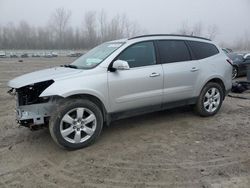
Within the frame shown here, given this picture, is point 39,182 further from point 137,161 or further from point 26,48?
point 26,48

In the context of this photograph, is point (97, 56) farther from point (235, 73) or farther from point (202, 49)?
point (235, 73)

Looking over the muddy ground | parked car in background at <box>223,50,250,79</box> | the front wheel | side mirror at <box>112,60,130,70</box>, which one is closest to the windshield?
side mirror at <box>112,60,130,70</box>

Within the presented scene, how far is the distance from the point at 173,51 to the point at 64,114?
8.23 ft

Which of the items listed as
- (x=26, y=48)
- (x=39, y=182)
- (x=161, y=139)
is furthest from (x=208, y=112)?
(x=26, y=48)

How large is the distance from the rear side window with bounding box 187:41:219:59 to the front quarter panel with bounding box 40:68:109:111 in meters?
2.20

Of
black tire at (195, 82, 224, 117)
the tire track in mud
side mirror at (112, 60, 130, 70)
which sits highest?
side mirror at (112, 60, 130, 70)

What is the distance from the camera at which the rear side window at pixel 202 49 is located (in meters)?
5.27

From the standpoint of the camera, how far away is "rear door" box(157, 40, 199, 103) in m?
4.75

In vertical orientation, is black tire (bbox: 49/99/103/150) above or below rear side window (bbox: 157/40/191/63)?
below

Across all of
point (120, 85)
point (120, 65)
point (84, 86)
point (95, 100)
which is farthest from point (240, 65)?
point (84, 86)

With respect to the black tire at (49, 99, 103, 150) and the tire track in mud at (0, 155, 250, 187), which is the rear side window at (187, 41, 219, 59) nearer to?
the tire track in mud at (0, 155, 250, 187)

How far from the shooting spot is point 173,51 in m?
4.96

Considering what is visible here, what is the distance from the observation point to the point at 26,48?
86.1 m

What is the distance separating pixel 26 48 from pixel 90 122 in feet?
295
